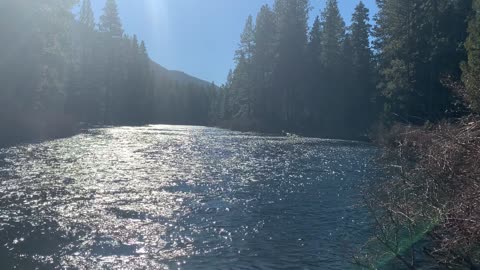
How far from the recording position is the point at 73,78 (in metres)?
66.1

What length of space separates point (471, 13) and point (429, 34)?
4286 millimetres

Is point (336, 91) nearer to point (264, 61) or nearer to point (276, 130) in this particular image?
point (276, 130)

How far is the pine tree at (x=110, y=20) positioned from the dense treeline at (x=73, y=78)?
6.0 inches

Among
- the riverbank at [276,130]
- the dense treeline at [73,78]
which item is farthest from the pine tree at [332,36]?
the dense treeline at [73,78]

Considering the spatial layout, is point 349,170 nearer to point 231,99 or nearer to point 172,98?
point 231,99

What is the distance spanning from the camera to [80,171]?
2067cm

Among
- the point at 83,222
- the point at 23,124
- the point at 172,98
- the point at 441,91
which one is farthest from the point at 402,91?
the point at 172,98

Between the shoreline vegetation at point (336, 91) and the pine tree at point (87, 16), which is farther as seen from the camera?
the pine tree at point (87, 16)

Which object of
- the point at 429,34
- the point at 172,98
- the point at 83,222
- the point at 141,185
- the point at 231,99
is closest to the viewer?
the point at 83,222

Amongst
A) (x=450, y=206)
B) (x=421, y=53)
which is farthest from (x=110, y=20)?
(x=450, y=206)

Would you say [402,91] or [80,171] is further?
[402,91]

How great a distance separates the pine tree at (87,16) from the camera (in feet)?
271

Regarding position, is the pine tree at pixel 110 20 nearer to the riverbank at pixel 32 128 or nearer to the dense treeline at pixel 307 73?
the dense treeline at pixel 307 73

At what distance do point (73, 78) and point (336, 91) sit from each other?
34.2 meters
